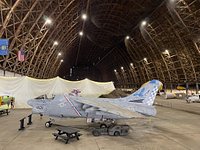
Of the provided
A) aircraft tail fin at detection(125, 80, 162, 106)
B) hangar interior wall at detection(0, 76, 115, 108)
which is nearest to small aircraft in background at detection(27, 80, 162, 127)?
aircraft tail fin at detection(125, 80, 162, 106)

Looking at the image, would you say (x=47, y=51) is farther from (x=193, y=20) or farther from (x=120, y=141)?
(x=120, y=141)

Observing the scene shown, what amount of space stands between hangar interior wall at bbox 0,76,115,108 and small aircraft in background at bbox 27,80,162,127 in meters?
10.4

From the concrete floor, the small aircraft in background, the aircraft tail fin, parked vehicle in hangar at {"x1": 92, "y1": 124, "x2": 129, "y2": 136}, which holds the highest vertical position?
the aircraft tail fin

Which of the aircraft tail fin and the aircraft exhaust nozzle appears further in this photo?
the aircraft tail fin

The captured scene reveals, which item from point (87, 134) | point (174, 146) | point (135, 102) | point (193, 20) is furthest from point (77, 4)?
point (174, 146)

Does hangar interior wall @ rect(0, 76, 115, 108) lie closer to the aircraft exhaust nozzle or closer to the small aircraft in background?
the small aircraft in background

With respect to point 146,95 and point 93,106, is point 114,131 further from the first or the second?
point 146,95

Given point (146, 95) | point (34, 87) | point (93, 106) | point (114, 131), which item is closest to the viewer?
point (114, 131)

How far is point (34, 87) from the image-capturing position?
87.0 ft

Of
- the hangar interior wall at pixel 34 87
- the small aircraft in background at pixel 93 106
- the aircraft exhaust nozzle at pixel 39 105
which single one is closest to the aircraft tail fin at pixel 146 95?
the small aircraft in background at pixel 93 106

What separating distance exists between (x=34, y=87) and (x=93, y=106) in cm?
1517

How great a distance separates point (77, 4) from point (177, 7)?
54.7ft

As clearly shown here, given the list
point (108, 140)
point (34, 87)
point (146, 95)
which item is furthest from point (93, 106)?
point (34, 87)

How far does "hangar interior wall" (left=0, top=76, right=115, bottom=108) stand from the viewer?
25328mm
